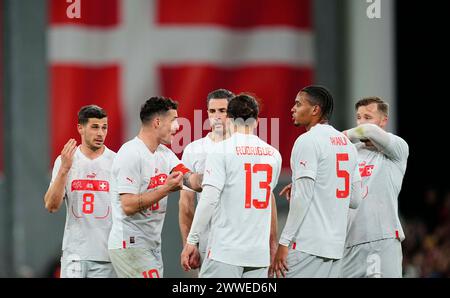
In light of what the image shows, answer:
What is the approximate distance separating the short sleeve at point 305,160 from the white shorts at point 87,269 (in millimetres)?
1412

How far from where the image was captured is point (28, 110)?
883cm

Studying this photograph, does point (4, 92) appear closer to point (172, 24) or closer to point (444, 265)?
point (172, 24)

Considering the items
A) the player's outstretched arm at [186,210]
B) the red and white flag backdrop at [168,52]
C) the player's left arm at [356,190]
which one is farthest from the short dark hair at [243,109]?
the red and white flag backdrop at [168,52]

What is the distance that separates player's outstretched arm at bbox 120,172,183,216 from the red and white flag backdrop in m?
2.74

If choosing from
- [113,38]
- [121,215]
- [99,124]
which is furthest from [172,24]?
[121,215]

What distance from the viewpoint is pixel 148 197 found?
Answer: 5.85 meters

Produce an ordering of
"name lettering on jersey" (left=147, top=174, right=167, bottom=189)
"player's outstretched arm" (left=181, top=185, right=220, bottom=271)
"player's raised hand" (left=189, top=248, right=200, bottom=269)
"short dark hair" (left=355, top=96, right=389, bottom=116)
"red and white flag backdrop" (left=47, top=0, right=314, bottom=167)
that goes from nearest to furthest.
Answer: "player's outstretched arm" (left=181, top=185, right=220, bottom=271)
"player's raised hand" (left=189, top=248, right=200, bottom=269)
"name lettering on jersey" (left=147, top=174, right=167, bottom=189)
"short dark hair" (left=355, top=96, right=389, bottom=116)
"red and white flag backdrop" (left=47, top=0, right=314, bottom=167)

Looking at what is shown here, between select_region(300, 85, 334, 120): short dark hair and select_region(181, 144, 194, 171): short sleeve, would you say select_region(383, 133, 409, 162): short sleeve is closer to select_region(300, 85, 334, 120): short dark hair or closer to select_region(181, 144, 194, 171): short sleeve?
select_region(300, 85, 334, 120): short dark hair

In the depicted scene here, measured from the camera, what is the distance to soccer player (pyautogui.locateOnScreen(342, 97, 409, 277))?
21.0ft

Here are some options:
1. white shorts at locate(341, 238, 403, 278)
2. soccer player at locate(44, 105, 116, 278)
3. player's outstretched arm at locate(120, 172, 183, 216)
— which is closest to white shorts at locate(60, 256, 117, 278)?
soccer player at locate(44, 105, 116, 278)

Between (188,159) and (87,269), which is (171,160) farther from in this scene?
(87,269)

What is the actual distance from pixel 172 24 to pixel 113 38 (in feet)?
1.75
